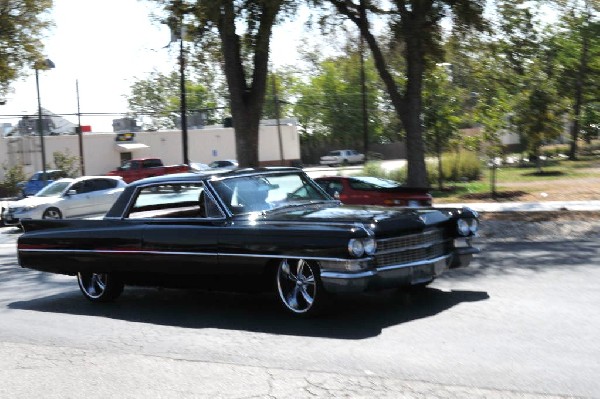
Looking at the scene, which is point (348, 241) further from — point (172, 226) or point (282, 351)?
point (172, 226)

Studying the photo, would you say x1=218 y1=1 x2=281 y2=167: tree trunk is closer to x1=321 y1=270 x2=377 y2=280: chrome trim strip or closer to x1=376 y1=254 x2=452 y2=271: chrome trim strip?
x1=376 y1=254 x2=452 y2=271: chrome trim strip

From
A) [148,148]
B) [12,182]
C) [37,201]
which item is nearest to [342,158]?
[148,148]

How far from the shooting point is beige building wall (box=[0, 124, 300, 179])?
5609cm

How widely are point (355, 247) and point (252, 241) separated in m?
1.14

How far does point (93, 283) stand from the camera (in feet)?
31.4

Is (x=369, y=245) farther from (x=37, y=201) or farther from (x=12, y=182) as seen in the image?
(x=12, y=182)

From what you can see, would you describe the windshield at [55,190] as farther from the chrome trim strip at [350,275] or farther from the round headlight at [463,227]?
the chrome trim strip at [350,275]

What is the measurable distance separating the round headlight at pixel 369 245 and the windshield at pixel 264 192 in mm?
1453

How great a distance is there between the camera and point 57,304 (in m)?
9.69

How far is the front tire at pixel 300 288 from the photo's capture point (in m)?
7.47

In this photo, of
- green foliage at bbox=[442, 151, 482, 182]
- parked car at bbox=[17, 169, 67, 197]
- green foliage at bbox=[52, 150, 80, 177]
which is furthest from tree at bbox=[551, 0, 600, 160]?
green foliage at bbox=[52, 150, 80, 177]

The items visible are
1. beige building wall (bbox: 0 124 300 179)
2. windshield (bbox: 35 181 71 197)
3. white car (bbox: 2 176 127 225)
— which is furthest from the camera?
beige building wall (bbox: 0 124 300 179)

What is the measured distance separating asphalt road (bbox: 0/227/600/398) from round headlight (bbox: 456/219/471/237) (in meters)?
0.68

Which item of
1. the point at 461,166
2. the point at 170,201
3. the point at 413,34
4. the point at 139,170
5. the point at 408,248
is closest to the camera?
the point at 408,248
